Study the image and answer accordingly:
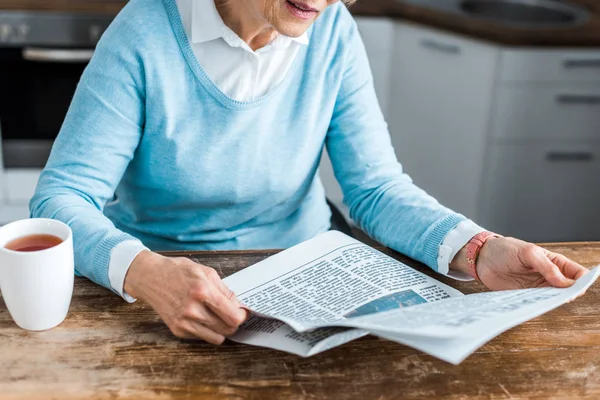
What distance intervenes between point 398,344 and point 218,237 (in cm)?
54

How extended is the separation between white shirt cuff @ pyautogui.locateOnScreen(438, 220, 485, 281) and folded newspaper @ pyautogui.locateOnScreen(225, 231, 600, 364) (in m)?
0.03

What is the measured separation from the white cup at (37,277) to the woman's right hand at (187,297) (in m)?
0.09

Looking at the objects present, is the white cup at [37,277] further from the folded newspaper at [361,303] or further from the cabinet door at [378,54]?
the cabinet door at [378,54]

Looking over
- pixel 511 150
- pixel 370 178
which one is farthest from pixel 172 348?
pixel 511 150

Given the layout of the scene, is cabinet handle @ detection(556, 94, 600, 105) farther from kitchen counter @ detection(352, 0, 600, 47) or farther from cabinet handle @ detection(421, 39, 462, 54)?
cabinet handle @ detection(421, 39, 462, 54)

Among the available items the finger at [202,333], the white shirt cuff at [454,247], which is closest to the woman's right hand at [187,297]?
the finger at [202,333]

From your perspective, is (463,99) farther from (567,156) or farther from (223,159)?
(223,159)

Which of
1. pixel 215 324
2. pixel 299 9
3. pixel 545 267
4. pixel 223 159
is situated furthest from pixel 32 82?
pixel 545 267

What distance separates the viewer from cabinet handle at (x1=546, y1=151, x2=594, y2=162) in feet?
7.95

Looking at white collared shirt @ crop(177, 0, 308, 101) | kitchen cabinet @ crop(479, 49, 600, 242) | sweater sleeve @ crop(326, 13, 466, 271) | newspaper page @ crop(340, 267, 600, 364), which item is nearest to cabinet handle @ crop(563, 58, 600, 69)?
kitchen cabinet @ crop(479, 49, 600, 242)

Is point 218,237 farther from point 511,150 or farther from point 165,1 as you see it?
point 511,150

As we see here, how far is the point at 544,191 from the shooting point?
2.48 meters

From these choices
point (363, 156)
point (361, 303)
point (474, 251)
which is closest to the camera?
point (361, 303)

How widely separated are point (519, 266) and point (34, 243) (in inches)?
24.3
